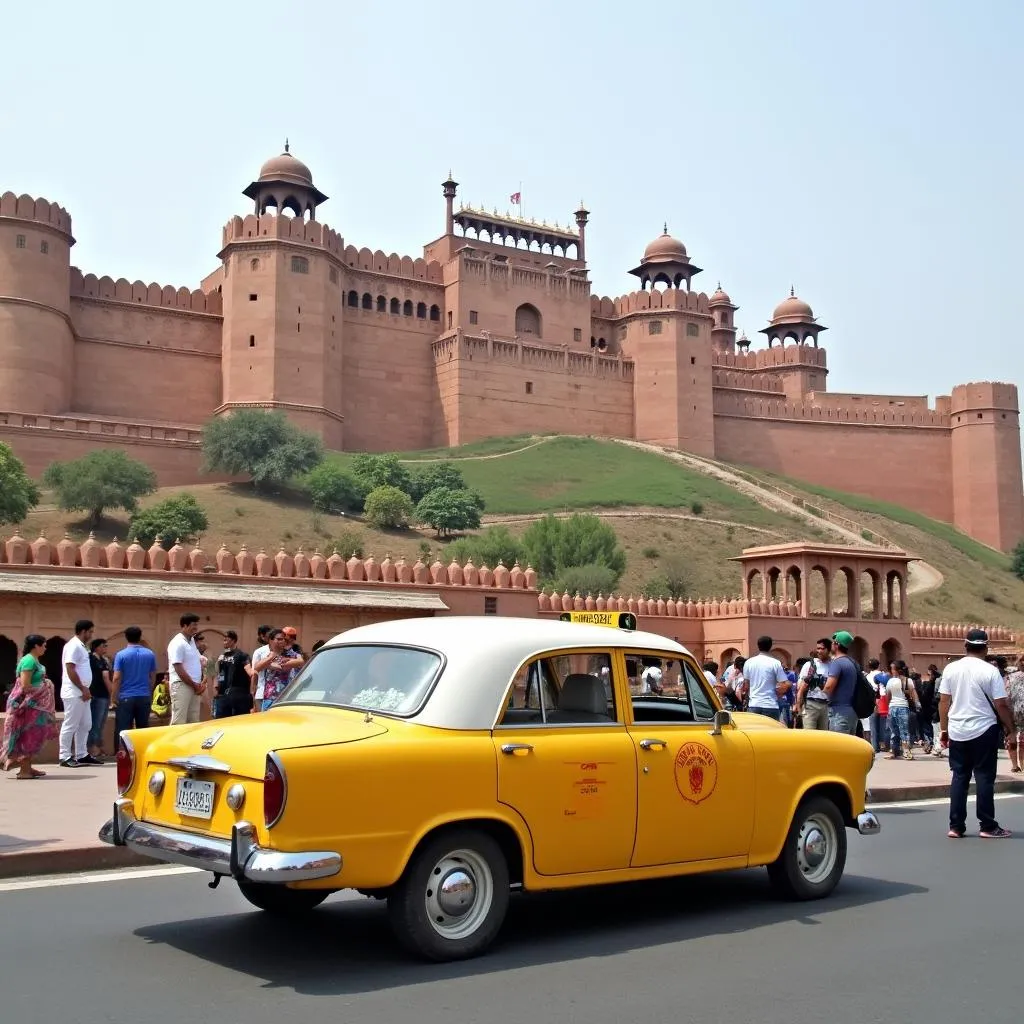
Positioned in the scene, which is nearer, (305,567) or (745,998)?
(745,998)

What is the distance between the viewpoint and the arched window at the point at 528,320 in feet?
197

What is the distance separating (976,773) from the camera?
857 cm

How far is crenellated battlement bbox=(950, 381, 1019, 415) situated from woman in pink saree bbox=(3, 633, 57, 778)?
59.6 meters

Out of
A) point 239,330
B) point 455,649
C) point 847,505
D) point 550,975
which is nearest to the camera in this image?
point 550,975

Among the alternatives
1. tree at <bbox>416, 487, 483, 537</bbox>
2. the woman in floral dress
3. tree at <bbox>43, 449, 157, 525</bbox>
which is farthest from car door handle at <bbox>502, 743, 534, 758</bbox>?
tree at <bbox>416, 487, 483, 537</bbox>

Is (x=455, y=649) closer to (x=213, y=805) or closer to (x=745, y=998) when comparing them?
(x=213, y=805)

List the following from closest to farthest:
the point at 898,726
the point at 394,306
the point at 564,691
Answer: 1. the point at 564,691
2. the point at 898,726
3. the point at 394,306

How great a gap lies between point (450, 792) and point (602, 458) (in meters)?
50.8

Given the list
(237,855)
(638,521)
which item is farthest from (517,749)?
(638,521)

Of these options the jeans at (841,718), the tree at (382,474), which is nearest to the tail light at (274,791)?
the jeans at (841,718)

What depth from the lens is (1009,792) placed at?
1222 centimetres

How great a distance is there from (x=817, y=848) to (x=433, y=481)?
4153 cm

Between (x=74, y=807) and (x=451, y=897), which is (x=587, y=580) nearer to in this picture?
(x=74, y=807)

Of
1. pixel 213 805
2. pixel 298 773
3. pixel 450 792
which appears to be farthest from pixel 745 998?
pixel 213 805
